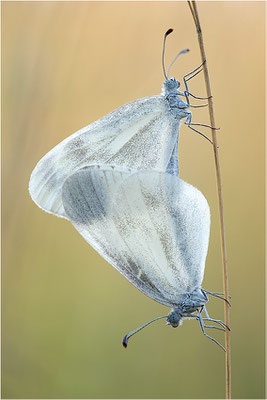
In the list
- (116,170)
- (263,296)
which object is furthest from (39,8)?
(263,296)

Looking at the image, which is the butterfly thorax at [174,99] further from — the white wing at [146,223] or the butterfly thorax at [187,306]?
the butterfly thorax at [187,306]

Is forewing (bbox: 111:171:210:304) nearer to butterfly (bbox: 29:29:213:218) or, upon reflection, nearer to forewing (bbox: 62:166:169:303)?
forewing (bbox: 62:166:169:303)

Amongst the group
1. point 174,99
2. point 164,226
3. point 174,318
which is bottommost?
point 174,318

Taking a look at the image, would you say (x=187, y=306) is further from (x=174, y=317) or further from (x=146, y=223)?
(x=146, y=223)

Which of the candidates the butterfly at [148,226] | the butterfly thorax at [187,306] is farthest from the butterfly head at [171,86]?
the butterfly thorax at [187,306]

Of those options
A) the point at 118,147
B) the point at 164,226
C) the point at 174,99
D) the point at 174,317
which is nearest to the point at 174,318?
the point at 174,317

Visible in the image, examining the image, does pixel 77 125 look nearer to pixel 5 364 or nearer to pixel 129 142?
pixel 129 142
